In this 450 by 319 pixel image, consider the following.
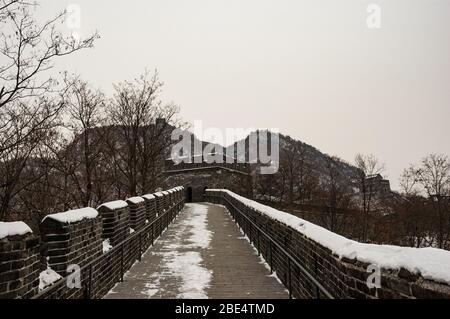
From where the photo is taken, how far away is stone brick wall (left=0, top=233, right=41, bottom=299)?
3.48 metres

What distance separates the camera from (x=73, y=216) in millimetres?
5527

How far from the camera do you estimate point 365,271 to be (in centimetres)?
341

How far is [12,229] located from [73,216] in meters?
1.87

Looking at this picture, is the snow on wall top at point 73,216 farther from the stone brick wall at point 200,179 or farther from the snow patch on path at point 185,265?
the stone brick wall at point 200,179

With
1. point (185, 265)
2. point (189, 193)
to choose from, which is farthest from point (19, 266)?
point (189, 193)

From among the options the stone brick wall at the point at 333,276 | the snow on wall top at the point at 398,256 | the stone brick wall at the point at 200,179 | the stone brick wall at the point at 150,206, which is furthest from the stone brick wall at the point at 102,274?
the stone brick wall at the point at 200,179

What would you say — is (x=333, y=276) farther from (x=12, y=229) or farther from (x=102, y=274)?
(x=102, y=274)

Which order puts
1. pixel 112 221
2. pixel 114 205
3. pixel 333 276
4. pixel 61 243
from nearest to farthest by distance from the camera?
1. pixel 333 276
2. pixel 61 243
3. pixel 112 221
4. pixel 114 205

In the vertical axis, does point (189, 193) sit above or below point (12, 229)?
below

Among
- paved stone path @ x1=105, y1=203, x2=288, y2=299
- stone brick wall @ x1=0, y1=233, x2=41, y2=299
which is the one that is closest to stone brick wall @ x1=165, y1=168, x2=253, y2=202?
paved stone path @ x1=105, y1=203, x2=288, y2=299

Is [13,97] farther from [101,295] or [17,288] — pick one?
[17,288]

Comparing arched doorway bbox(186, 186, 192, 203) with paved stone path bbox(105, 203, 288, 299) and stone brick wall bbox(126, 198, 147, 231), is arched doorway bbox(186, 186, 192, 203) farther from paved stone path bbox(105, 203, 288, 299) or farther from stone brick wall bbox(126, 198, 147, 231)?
stone brick wall bbox(126, 198, 147, 231)
